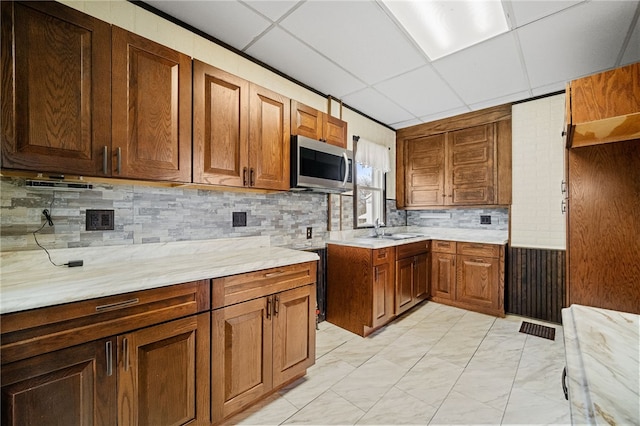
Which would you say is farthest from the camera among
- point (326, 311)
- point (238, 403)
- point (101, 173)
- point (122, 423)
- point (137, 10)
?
point (326, 311)

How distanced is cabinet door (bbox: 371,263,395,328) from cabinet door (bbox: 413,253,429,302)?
0.53m

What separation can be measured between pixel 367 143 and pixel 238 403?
3.03m

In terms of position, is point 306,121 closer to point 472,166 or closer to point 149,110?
point 149,110

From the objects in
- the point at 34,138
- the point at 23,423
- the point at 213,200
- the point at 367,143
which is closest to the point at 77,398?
the point at 23,423

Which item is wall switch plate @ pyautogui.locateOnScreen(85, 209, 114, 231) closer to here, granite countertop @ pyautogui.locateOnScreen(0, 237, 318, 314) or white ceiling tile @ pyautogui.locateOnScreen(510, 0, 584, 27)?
granite countertop @ pyautogui.locateOnScreen(0, 237, 318, 314)

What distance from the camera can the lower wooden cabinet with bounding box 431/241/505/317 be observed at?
Answer: 3059 millimetres

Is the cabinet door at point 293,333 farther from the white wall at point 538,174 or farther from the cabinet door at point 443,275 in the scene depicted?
the white wall at point 538,174

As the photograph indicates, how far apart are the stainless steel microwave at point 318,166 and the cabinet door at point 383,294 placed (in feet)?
3.06

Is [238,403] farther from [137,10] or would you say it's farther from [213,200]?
[137,10]

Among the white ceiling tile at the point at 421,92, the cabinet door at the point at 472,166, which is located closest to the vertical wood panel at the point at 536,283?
the cabinet door at the point at 472,166

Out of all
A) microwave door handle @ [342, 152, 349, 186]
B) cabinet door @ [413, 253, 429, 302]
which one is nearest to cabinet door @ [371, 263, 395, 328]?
cabinet door @ [413, 253, 429, 302]

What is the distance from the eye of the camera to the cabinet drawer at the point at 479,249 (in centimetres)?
307

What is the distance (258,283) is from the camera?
5.20 ft

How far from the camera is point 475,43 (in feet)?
6.62
